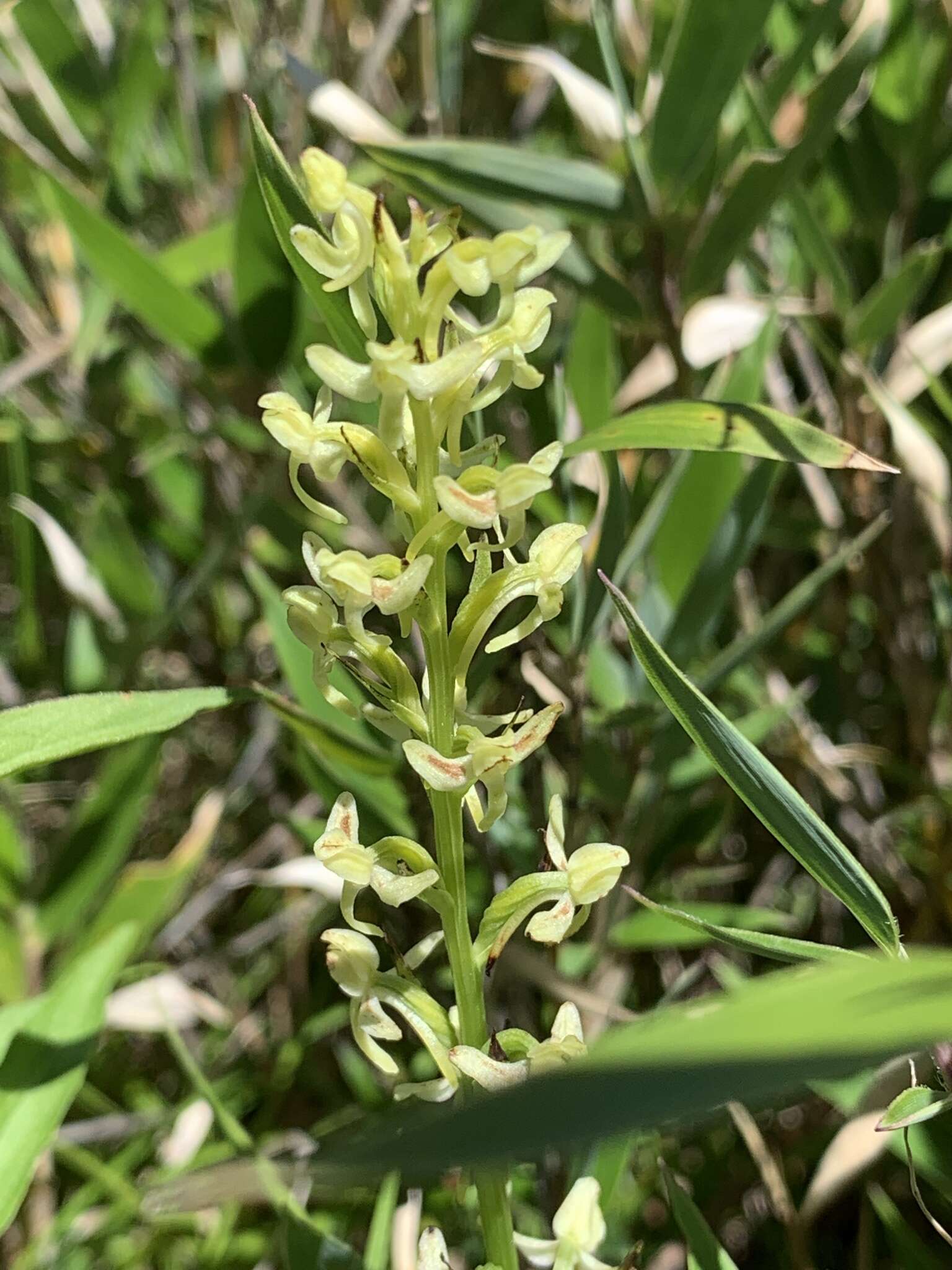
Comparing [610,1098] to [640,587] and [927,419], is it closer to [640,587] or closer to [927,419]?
[640,587]

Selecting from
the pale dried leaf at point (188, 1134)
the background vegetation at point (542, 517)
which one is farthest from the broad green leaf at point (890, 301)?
the pale dried leaf at point (188, 1134)

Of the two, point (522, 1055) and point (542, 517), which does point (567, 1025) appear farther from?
point (542, 517)

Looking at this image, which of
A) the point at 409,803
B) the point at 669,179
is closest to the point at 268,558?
the point at 409,803

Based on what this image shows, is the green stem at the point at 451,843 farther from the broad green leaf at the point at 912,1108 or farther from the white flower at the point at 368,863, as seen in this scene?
the broad green leaf at the point at 912,1108

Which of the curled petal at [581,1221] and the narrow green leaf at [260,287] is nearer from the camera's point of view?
the curled petal at [581,1221]

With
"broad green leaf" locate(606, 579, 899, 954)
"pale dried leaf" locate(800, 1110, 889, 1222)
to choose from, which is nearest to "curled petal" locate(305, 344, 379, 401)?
"broad green leaf" locate(606, 579, 899, 954)

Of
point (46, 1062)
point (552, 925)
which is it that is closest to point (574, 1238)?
point (552, 925)

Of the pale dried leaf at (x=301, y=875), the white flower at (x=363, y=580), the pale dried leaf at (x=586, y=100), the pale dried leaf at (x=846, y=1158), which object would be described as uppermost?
the pale dried leaf at (x=586, y=100)
